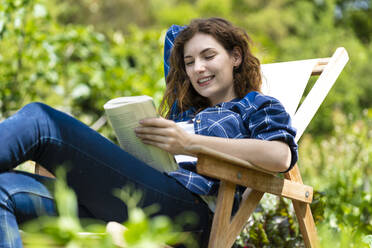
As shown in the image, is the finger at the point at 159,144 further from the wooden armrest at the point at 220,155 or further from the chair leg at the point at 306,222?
the chair leg at the point at 306,222

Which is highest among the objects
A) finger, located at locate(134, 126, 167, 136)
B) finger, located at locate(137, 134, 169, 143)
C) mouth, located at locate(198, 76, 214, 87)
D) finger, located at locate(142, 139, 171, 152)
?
mouth, located at locate(198, 76, 214, 87)

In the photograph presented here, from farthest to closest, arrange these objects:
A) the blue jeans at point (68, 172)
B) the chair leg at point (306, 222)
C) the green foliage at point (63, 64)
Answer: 1. the green foliage at point (63, 64)
2. the chair leg at point (306, 222)
3. the blue jeans at point (68, 172)

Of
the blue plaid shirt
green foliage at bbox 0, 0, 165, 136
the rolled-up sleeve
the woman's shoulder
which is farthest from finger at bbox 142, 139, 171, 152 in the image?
green foliage at bbox 0, 0, 165, 136

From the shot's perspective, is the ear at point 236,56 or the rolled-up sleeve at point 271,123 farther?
the ear at point 236,56

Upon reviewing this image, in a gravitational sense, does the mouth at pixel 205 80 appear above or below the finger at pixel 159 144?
above

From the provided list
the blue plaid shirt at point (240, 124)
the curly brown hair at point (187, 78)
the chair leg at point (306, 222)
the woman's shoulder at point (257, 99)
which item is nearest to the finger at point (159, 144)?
the blue plaid shirt at point (240, 124)

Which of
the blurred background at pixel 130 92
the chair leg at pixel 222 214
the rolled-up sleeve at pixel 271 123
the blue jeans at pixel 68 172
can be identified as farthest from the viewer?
the blurred background at pixel 130 92

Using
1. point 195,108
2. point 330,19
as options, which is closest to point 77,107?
point 195,108

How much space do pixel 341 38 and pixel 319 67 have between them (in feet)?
48.1

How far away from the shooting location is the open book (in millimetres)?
1847

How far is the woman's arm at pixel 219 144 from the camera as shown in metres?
1.84

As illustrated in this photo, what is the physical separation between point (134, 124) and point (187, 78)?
76cm

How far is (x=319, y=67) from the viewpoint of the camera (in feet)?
9.11

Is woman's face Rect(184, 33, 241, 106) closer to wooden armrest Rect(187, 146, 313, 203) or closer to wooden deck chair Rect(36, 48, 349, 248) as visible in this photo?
wooden deck chair Rect(36, 48, 349, 248)
